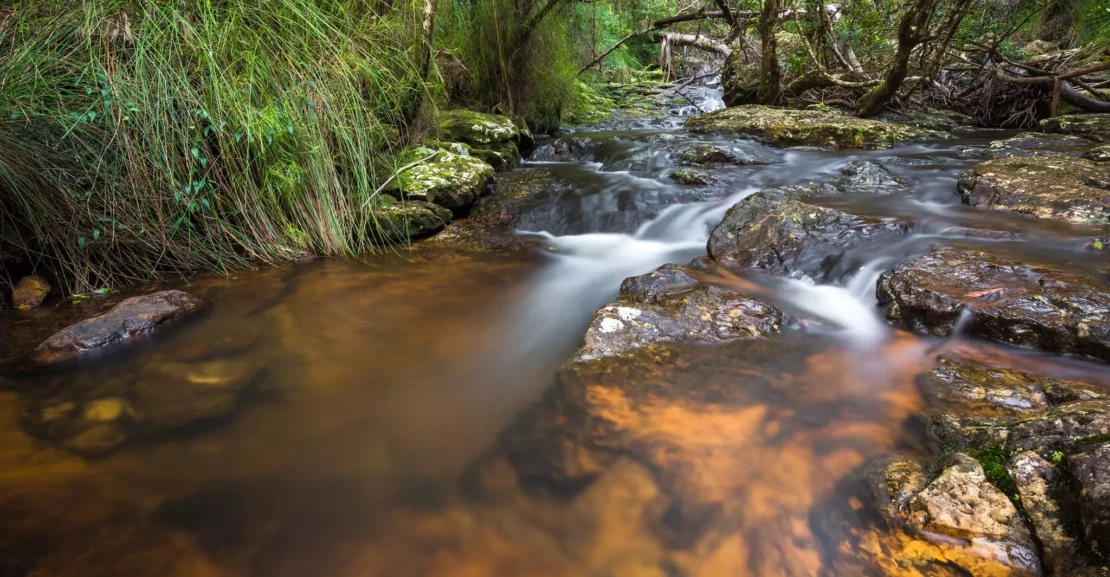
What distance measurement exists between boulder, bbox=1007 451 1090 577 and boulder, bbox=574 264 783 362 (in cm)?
125

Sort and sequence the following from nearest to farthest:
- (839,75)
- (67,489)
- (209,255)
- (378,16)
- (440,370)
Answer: (67,489) < (440,370) < (209,255) < (378,16) < (839,75)

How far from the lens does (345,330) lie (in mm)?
2799

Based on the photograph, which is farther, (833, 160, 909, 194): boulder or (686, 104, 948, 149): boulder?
(686, 104, 948, 149): boulder

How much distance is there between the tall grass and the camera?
281 centimetres

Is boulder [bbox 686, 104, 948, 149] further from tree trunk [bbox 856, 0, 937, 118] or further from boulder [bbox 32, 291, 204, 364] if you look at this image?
boulder [bbox 32, 291, 204, 364]

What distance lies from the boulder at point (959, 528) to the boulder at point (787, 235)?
2024 mm

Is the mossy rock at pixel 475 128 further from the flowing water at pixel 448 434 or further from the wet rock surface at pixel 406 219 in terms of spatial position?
the flowing water at pixel 448 434

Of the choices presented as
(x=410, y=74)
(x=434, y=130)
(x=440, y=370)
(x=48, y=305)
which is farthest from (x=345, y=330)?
(x=434, y=130)

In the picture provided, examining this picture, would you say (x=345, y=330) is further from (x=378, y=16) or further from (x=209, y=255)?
(x=378, y=16)

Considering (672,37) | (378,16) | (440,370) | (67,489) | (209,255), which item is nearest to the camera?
(67,489)

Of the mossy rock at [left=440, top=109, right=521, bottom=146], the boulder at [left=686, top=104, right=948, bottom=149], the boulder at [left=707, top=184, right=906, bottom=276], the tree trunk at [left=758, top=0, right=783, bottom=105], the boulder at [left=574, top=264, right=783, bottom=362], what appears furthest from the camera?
the tree trunk at [left=758, top=0, right=783, bottom=105]

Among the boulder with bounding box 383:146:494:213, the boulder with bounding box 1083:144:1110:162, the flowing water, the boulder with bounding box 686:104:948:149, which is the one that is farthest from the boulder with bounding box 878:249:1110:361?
the boulder with bounding box 686:104:948:149

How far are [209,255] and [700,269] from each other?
3295 millimetres

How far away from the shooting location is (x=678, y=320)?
A: 8.68 feet
